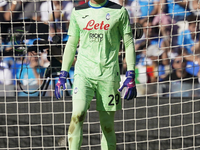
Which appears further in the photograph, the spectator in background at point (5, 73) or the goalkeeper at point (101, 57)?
the spectator in background at point (5, 73)

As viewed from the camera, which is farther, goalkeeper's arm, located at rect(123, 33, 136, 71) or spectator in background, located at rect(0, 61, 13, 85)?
spectator in background, located at rect(0, 61, 13, 85)

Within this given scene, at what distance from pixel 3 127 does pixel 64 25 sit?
1772 mm

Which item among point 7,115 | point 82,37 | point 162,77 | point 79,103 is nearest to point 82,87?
point 79,103

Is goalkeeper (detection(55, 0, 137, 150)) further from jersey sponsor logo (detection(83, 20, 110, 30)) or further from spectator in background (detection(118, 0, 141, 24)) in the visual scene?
spectator in background (detection(118, 0, 141, 24))

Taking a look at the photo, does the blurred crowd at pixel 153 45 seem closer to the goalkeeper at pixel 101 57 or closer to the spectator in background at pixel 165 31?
the spectator in background at pixel 165 31

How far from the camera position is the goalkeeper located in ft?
10.2

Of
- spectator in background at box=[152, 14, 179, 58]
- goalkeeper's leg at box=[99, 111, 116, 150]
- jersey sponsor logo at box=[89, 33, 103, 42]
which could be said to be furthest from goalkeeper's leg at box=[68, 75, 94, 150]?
spectator in background at box=[152, 14, 179, 58]

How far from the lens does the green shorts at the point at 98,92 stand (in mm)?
3051

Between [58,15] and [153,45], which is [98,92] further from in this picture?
[58,15]

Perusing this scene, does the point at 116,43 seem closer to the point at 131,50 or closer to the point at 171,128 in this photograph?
the point at 131,50

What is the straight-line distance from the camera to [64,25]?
5.46 m

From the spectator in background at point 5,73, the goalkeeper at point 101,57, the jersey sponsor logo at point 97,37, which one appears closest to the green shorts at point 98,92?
the goalkeeper at point 101,57

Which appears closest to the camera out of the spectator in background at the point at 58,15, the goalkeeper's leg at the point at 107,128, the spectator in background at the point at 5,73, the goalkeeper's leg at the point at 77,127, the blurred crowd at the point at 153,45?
the goalkeeper's leg at the point at 77,127

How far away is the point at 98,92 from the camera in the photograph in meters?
3.17
